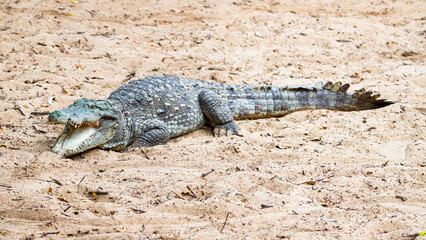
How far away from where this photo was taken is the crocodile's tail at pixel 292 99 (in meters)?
6.64

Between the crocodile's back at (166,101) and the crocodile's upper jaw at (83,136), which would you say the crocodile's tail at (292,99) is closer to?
the crocodile's back at (166,101)

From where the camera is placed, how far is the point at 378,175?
4414 mm

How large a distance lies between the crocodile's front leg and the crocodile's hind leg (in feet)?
2.51

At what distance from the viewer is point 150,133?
5633 millimetres

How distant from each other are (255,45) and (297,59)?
88 cm

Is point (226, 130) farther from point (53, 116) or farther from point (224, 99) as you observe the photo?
point (53, 116)

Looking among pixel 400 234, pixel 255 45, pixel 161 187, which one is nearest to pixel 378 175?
pixel 400 234

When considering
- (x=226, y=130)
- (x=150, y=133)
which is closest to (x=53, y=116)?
(x=150, y=133)

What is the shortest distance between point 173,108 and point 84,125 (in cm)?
131

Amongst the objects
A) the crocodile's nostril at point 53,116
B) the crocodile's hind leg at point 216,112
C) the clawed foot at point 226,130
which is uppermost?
the crocodile's nostril at point 53,116

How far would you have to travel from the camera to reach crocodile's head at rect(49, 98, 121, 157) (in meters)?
4.78

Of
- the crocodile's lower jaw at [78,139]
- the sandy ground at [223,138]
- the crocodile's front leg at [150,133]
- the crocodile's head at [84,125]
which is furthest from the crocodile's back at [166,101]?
the crocodile's lower jaw at [78,139]

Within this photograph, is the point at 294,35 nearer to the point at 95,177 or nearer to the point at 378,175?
the point at 378,175

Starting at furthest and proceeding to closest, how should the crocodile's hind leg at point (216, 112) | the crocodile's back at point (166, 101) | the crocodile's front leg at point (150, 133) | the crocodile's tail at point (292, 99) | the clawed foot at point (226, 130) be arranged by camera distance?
the crocodile's tail at point (292, 99) → the crocodile's hind leg at point (216, 112) → the clawed foot at point (226, 130) → the crocodile's back at point (166, 101) → the crocodile's front leg at point (150, 133)
